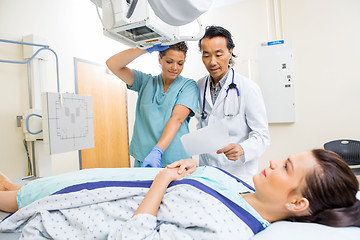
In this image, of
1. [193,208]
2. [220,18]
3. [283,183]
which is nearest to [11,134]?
[193,208]

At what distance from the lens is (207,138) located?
1144mm

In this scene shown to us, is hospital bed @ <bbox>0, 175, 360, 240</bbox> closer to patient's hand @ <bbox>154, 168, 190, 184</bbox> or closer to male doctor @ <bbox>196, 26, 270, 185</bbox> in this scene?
patient's hand @ <bbox>154, 168, 190, 184</bbox>

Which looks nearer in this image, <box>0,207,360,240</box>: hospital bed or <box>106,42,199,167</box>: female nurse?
<box>0,207,360,240</box>: hospital bed

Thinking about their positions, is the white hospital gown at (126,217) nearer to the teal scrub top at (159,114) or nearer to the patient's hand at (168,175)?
the patient's hand at (168,175)

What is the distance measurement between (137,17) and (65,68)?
7.20 feet

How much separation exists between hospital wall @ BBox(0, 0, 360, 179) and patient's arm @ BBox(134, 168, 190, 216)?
6.16 ft

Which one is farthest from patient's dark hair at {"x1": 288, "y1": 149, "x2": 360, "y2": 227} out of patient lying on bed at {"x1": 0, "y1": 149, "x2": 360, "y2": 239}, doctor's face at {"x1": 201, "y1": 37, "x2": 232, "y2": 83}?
doctor's face at {"x1": 201, "y1": 37, "x2": 232, "y2": 83}

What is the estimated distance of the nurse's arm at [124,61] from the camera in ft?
4.54

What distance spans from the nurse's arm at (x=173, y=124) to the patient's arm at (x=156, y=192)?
325 mm

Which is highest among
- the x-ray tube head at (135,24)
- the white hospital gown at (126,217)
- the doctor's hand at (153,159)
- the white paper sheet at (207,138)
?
the x-ray tube head at (135,24)

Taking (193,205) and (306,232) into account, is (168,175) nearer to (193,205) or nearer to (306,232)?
(193,205)

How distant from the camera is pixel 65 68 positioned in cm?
269

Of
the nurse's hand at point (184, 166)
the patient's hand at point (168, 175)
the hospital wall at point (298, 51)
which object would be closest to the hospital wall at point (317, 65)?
the hospital wall at point (298, 51)

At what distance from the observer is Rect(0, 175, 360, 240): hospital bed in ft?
2.43
